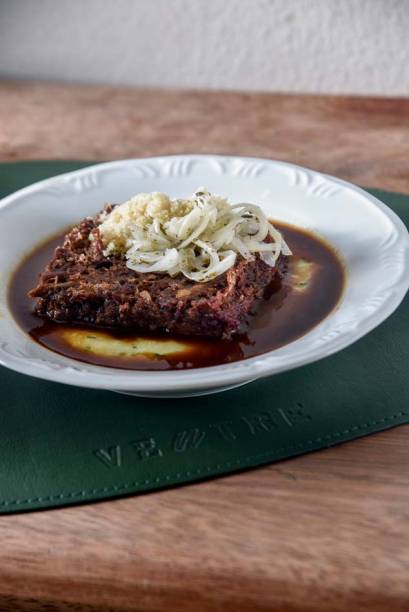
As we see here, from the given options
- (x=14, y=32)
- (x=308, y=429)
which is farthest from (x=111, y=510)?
(x=14, y=32)

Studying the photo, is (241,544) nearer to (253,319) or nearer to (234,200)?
(253,319)

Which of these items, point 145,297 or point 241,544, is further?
point 145,297

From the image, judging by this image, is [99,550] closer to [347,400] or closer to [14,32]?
[347,400]

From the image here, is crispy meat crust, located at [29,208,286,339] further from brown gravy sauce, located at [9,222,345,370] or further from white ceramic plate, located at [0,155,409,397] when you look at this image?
white ceramic plate, located at [0,155,409,397]

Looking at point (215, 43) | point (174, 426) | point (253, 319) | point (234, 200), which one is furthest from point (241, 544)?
point (215, 43)

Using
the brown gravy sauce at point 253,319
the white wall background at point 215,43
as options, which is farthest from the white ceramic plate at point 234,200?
the white wall background at point 215,43

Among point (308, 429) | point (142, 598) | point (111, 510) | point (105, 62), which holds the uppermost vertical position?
point (105, 62)
